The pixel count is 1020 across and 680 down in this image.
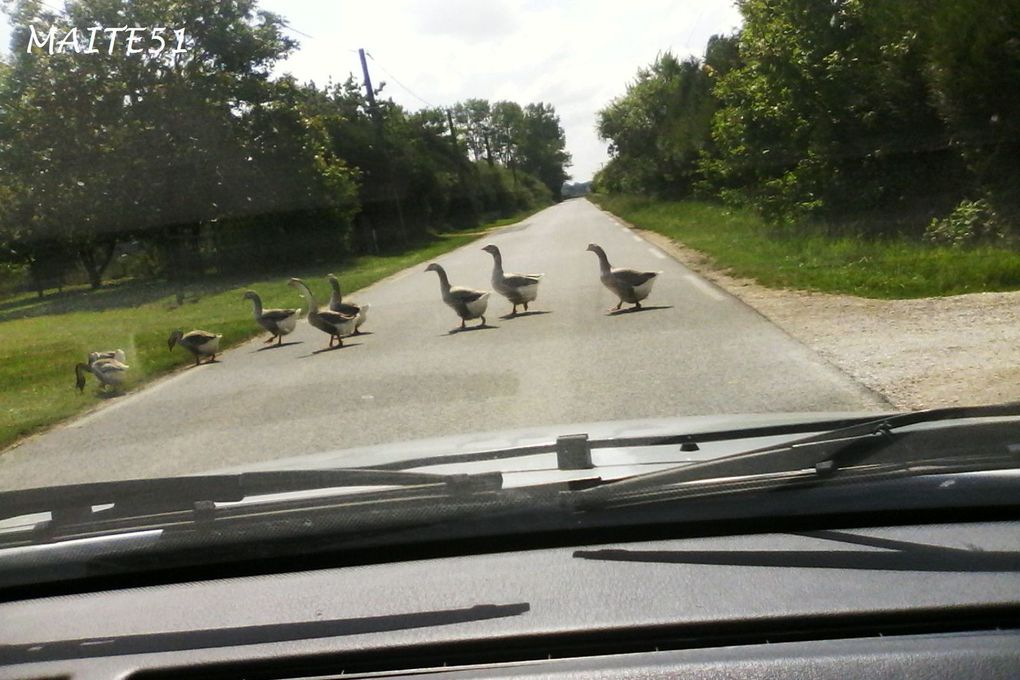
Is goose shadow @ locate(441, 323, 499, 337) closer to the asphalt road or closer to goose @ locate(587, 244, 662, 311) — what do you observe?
the asphalt road

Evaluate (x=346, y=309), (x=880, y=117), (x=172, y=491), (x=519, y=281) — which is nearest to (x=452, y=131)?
(x=880, y=117)

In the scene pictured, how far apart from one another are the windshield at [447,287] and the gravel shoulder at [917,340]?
5 cm

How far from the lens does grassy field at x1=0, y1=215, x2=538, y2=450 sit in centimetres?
1266

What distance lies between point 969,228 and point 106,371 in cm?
1259

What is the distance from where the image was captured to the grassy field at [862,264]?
1288cm

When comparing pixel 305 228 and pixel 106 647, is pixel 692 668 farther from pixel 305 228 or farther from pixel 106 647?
pixel 305 228

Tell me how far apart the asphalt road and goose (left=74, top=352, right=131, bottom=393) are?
0.38m

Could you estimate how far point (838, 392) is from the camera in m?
8.01

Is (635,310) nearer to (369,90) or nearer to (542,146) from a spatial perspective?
(369,90)

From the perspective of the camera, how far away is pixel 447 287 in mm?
14023

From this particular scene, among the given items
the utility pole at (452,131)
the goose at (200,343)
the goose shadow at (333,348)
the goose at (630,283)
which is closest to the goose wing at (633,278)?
the goose at (630,283)

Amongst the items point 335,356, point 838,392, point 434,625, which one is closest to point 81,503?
point 434,625

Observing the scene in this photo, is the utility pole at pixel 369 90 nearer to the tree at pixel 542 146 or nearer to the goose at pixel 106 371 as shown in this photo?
the goose at pixel 106 371

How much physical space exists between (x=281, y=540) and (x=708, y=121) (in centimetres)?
4054
